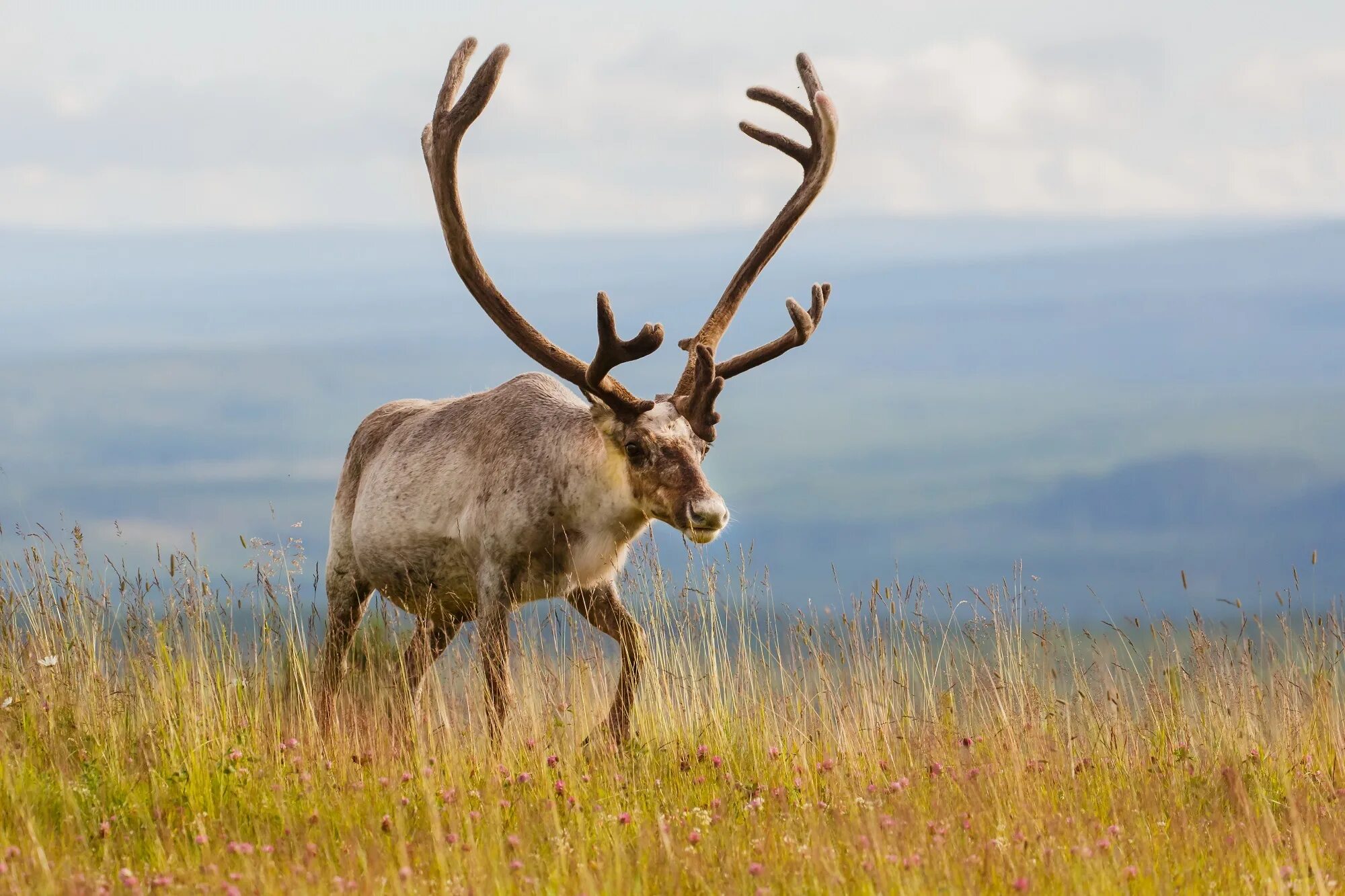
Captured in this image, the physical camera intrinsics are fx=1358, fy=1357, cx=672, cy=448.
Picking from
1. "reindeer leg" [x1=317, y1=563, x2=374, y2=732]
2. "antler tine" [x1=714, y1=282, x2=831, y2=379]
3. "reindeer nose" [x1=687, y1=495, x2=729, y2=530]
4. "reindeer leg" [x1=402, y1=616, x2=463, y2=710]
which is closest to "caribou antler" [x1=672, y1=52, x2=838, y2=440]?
"antler tine" [x1=714, y1=282, x2=831, y2=379]

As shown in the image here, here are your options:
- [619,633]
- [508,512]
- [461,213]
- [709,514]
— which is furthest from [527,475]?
[461,213]

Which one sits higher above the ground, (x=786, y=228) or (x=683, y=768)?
(x=786, y=228)

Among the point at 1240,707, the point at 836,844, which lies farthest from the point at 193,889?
the point at 1240,707

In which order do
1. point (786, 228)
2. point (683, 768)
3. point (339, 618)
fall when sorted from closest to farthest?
point (683, 768), point (786, 228), point (339, 618)

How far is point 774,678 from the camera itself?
316 inches

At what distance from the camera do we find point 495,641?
321 inches

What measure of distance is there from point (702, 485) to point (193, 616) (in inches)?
118

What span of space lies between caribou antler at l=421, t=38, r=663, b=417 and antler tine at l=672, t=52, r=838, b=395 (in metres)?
0.90

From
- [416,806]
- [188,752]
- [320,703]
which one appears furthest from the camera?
[320,703]

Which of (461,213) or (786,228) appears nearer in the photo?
(461,213)

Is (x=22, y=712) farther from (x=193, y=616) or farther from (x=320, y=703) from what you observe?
(x=320, y=703)

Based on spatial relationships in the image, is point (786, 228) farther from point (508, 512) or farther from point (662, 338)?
point (508, 512)

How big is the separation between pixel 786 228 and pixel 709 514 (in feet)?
9.77

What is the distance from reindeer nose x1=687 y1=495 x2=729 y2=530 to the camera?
24.3 feet
